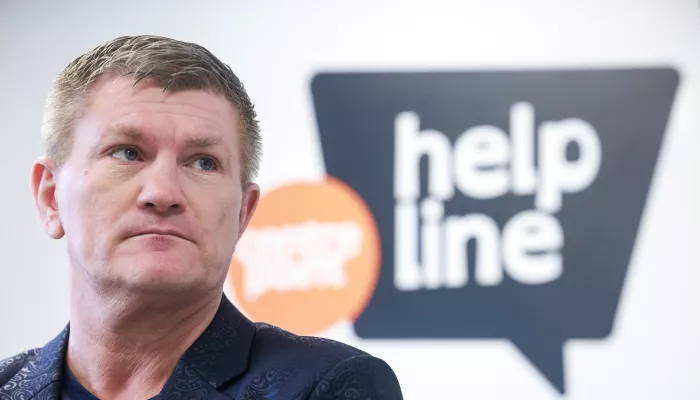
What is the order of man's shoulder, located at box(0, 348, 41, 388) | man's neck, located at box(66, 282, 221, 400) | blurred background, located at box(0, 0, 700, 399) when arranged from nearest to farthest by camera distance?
man's neck, located at box(66, 282, 221, 400) → man's shoulder, located at box(0, 348, 41, 388) → blurred background, located at box(0, 0, 700, 399)

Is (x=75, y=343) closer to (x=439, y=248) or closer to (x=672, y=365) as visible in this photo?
(x=439, y=248)

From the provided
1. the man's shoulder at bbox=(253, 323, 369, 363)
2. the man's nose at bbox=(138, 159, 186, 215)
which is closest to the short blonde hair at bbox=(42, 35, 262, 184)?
the man's nose at bbox=(138, 159, 186, 215)

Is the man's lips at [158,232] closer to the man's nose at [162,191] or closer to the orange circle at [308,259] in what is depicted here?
the man's nose at [162,191]

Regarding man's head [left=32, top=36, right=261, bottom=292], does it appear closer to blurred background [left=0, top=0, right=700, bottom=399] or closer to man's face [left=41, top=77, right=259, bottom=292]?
man's face [left=41, top=77, right=259, bottom=292]

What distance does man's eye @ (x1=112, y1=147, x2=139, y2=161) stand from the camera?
1122 millimetres

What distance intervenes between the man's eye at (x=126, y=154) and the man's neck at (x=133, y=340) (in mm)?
179

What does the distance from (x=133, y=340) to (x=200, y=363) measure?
0.36 ft

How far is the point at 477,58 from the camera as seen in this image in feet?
9.19

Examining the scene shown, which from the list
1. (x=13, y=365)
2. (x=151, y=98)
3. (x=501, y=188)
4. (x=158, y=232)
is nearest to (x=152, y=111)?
(x=151, y=98)

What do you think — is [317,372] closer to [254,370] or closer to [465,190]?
[254,370]

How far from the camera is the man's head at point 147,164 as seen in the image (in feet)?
3.54

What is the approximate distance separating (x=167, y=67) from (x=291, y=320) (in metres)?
1.63

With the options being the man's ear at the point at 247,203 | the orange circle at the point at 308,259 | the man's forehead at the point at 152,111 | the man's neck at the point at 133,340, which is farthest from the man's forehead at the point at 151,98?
the orange circle at the point at 308,259

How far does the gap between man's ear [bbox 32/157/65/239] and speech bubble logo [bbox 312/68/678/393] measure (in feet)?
5.06
